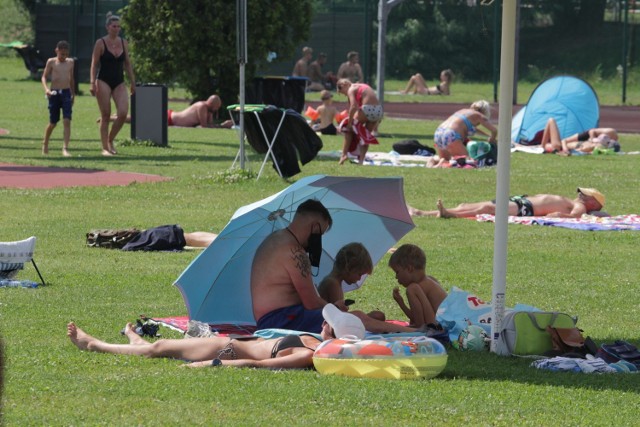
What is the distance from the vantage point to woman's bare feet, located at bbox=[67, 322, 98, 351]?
7668mm

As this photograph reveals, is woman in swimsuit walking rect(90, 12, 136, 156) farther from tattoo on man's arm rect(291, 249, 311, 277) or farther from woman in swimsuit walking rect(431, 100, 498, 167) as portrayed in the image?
tattoo on man's arm rect(291, 249, 311, 277)

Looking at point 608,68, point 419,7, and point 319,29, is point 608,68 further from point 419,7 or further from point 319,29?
point 319,29

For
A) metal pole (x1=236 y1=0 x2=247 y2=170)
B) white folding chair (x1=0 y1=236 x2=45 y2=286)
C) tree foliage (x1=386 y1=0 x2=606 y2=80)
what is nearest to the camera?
white folding chair (x1=0 y1=236 x2=45 y2=286)

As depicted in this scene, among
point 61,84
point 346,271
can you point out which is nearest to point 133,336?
point 346,271

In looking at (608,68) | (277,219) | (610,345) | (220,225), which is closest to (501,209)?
(610,345)

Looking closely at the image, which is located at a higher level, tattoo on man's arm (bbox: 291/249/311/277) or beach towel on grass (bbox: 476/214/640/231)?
tattoo on man's arm (bbox: 291/249/311/277)

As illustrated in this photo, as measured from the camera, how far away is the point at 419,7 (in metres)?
52.3

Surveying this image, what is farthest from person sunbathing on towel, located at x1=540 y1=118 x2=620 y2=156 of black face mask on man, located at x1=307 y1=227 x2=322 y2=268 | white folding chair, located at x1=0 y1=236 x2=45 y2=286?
black face mask on man, located at x1=307 y1=227 x2=322 y2=268

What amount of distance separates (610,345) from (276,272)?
2.10m

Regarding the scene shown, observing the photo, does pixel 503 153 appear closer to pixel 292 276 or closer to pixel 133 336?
pixel 292 276

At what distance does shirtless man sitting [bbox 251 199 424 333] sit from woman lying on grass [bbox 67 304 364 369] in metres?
0.50

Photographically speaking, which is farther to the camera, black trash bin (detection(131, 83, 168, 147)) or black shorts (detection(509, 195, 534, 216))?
black trash bin (detection(131, 83, 168, 147))

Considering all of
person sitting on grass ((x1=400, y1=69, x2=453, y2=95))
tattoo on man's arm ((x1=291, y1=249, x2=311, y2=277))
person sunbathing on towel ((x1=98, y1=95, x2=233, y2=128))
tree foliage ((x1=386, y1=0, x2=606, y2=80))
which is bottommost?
tattoo on man's arm ((x1=291, y1=249, x2=311, y2=277))

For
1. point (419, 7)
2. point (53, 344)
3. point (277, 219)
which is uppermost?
point (419, 7)
